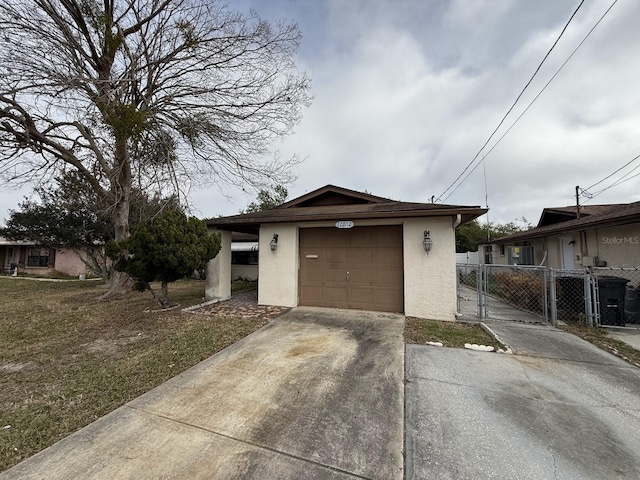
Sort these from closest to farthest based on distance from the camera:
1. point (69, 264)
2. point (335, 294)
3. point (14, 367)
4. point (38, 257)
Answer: point (14, 367) < point (335, 294) < point (69, 264) < point (38, 257)

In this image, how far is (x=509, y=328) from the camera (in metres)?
5.73

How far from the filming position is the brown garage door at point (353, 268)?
706 centimetres

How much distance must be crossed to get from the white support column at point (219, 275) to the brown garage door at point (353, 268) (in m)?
2.72

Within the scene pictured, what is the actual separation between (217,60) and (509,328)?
37.3 ft

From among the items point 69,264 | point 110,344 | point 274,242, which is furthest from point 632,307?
point 69,264

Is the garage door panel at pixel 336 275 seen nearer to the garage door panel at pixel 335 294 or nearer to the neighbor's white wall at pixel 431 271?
the garage door panel at pixel 335 294

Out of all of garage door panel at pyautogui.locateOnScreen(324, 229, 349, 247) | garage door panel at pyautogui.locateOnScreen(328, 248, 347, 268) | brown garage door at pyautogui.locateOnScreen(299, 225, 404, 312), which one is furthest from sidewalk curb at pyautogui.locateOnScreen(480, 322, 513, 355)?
garage door panel at pyautogui.locateOnScreen(324, 229, 349, 247)

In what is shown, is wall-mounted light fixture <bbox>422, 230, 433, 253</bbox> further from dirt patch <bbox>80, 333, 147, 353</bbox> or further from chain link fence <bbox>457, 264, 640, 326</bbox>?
dirt patch <bbox>80, 333, 147, 353</bbox>

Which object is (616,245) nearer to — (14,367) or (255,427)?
(255,427)

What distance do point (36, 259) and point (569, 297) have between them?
32.1 meters

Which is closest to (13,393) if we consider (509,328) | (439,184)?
(509,328)

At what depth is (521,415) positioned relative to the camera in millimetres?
2688

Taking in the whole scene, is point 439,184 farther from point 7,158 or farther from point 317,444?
point 7,158

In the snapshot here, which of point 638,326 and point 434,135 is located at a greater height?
point 434,135
